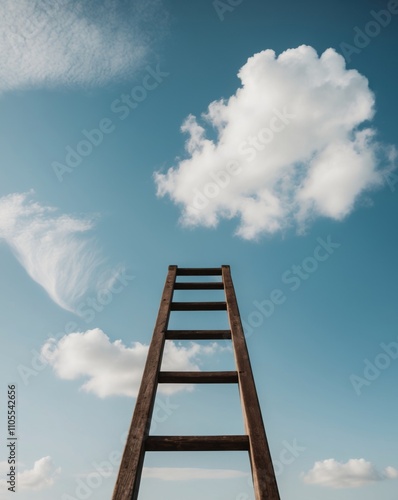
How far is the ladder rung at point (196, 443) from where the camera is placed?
1869 millimetres

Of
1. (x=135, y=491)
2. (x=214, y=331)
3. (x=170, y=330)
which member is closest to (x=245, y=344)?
(x=214, y=331)

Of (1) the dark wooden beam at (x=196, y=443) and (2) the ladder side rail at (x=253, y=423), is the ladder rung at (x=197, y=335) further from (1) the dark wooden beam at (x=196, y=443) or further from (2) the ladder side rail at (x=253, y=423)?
(1) the dark wooden beam at (x=196, y=443)

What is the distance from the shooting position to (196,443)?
6.14 feet

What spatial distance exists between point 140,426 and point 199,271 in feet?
7.52

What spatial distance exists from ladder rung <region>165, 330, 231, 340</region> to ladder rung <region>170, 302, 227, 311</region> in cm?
42

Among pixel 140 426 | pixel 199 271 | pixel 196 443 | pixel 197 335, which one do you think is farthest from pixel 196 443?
pixel 199 271

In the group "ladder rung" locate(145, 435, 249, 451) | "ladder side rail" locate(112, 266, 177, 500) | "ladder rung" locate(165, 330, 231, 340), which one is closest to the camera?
"ladder side rail" locate(112, 266, 177, 500)

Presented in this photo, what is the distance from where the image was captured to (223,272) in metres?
3.94

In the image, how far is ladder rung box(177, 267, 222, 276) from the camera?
4.05 metres

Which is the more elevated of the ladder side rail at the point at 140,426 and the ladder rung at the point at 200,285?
the ladder rung at the point at 200,285

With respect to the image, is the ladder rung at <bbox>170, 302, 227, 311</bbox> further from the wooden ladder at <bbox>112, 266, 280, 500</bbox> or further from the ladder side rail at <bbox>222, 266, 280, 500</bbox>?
the ladder side rail at <bbox>222, 266, 280, 500</bbox>

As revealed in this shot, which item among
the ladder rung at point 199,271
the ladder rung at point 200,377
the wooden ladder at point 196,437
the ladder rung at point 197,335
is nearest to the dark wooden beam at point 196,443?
the wooden ladder at point 196,437

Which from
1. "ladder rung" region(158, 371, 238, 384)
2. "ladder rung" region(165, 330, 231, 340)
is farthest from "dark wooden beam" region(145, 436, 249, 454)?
"ladder rung" region(165, 330, 231, 340)

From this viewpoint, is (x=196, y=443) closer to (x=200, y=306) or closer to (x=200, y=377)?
(x=200, y=377)
